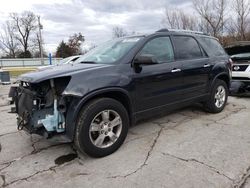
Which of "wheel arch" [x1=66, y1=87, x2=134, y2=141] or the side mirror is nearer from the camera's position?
"wheel arch" [x1=66, y1=87, x2=134, y2=141]

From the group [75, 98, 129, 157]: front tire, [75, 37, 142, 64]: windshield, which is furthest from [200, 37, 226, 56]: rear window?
[75, 98, 129, 157]: front tire

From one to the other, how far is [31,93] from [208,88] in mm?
3649

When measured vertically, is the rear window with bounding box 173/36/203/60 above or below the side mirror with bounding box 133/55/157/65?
above

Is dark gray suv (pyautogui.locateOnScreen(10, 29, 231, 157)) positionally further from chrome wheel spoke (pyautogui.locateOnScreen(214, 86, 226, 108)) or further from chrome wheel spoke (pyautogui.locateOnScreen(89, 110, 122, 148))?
chrome wheel spoke (pyautogui.locateOnScreen(214, 86, 226, 108))

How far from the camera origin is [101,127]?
3.48 m

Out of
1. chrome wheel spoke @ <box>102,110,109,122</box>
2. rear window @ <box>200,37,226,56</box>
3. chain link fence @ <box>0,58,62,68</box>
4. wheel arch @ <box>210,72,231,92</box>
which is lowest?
chrome wheel spoke @ <box>102,110,109,122</box>

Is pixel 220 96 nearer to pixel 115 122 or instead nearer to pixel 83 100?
pixel 115 122

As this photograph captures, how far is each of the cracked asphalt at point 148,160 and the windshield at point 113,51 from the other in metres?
1.42

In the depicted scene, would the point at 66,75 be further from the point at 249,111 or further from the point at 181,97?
the point at 249,111

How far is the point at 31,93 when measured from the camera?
336 cm

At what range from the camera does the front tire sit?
323 centimetres

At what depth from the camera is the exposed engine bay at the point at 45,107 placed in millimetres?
3201

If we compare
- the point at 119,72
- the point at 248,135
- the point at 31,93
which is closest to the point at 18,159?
the point at 31,93

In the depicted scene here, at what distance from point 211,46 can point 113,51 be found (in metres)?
A: 2.54
